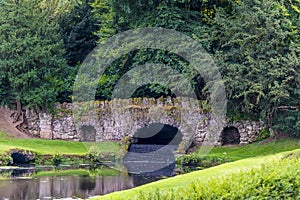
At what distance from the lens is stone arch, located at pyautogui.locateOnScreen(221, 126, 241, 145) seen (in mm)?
33031

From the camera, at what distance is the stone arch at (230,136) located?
3303 cm

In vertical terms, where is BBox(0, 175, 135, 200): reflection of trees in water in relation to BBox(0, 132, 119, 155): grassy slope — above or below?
below

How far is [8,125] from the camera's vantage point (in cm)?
3534

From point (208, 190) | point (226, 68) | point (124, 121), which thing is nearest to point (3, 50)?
point (124, 121)

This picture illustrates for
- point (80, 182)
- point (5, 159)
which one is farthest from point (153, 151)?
point (80, 182)

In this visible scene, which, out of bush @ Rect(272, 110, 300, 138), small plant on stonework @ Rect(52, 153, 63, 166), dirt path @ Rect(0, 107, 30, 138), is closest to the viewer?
small plant on stonework @ Rect(52, 153, 63, 166)

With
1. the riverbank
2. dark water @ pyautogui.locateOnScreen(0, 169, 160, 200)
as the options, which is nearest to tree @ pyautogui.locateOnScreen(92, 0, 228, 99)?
the riverbank

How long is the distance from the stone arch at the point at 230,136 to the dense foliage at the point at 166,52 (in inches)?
64.7

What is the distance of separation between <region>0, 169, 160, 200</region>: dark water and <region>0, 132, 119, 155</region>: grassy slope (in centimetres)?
608

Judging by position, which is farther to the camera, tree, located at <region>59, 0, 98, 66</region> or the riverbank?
tree, located at <region>59, 0, 98, 66</region>

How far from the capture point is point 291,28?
30.3 m

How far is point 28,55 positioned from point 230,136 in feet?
45.5

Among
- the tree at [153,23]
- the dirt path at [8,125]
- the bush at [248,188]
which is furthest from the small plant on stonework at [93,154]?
the bush at [248,188]

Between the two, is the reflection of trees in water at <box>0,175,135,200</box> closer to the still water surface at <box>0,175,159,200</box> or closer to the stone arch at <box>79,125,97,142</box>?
the still water surface at <box>0,175,159,200</box>
